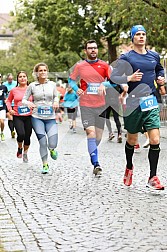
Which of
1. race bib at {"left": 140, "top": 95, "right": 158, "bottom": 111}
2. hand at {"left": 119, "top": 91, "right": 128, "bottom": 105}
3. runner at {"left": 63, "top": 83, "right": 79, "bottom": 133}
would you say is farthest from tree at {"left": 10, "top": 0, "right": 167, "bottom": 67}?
race bib at {"left": 140, "top": 95, "right": 158, "bottom": 111}

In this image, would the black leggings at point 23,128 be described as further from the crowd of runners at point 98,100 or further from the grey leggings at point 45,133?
the grey leggings at point 45,133

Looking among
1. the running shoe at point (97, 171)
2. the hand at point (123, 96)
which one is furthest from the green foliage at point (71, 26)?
the hand at point (123, 96)

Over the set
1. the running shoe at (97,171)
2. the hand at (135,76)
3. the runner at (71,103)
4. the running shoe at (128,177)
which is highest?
the hand at (135,76)

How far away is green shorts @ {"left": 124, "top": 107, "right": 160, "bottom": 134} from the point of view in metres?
7.70

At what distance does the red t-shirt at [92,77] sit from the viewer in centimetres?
950

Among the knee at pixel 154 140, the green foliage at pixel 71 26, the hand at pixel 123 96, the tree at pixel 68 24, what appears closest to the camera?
the knee at pixel 154 140

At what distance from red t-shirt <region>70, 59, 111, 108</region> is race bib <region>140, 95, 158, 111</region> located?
6.08 ft

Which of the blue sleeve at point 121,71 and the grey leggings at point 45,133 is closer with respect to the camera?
the blue sleeve at point 121,71

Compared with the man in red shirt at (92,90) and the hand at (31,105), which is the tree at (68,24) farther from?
the man in red shirt at (92,90)

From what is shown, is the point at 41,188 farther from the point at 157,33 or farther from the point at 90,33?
the point at 90,33

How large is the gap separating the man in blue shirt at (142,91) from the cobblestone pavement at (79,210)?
0.54 meters

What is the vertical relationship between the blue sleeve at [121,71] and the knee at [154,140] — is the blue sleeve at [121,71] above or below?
above

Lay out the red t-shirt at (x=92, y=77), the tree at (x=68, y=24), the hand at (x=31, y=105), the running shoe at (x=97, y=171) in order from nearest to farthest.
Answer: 1. the running shoe at (x=97, y=171)
2. the red t-shirt at (x=92, y=77)
3. the hand at (x=31, y=105)
4. the tree at (x=68, y=24)

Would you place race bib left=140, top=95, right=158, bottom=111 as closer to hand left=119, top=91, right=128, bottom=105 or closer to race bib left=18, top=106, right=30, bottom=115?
hand left=119, top=91, right=128, bottom=105
